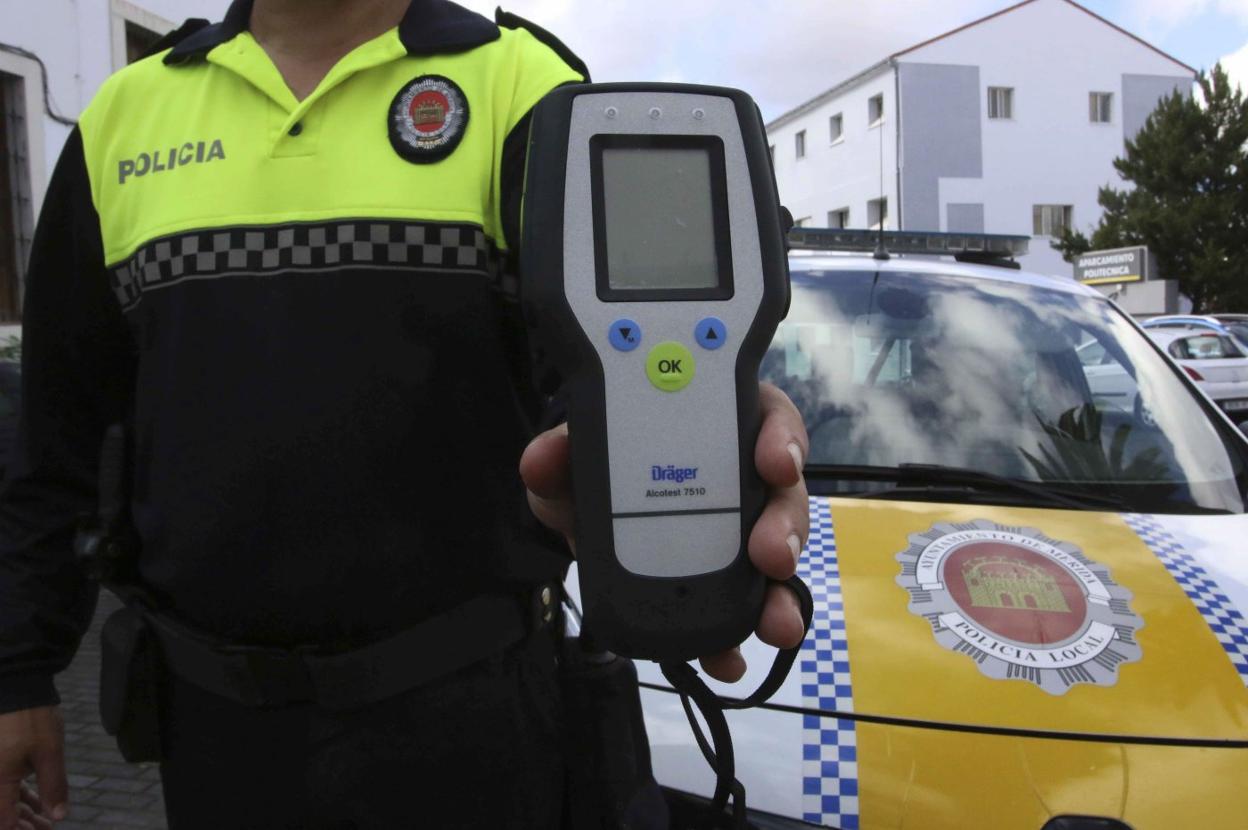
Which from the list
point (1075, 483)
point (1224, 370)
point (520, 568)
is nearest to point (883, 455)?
point (1075, 483)

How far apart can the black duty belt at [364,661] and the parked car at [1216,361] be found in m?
13.0

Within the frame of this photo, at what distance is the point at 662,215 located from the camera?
1.03 metres

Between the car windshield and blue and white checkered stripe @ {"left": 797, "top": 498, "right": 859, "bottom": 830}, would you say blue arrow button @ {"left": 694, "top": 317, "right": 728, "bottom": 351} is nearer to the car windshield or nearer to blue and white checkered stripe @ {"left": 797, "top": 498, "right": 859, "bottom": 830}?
blue and white checkered stripe @ {"left": 797, "top": 498, "right": 859, "bottom": 830}

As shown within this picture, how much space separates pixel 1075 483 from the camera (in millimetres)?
2369

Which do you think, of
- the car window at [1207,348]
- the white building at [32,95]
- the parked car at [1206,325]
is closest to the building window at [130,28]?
the white building at [32,95]

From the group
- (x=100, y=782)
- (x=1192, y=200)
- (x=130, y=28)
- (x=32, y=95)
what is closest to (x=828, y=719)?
(x=100, y=782)

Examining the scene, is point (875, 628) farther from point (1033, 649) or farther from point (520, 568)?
point (520, 568)

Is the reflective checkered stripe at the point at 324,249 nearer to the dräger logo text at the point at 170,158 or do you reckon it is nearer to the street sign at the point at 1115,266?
the dräger logo text at the point at 170,158

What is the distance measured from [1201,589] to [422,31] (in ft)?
5.30

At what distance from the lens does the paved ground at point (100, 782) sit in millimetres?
3387

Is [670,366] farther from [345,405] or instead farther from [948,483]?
[948,483]

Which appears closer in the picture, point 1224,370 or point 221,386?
point 221,386

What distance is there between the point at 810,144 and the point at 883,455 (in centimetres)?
3768

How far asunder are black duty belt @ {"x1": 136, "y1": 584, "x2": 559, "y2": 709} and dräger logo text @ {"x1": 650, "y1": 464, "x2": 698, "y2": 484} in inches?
15.9
